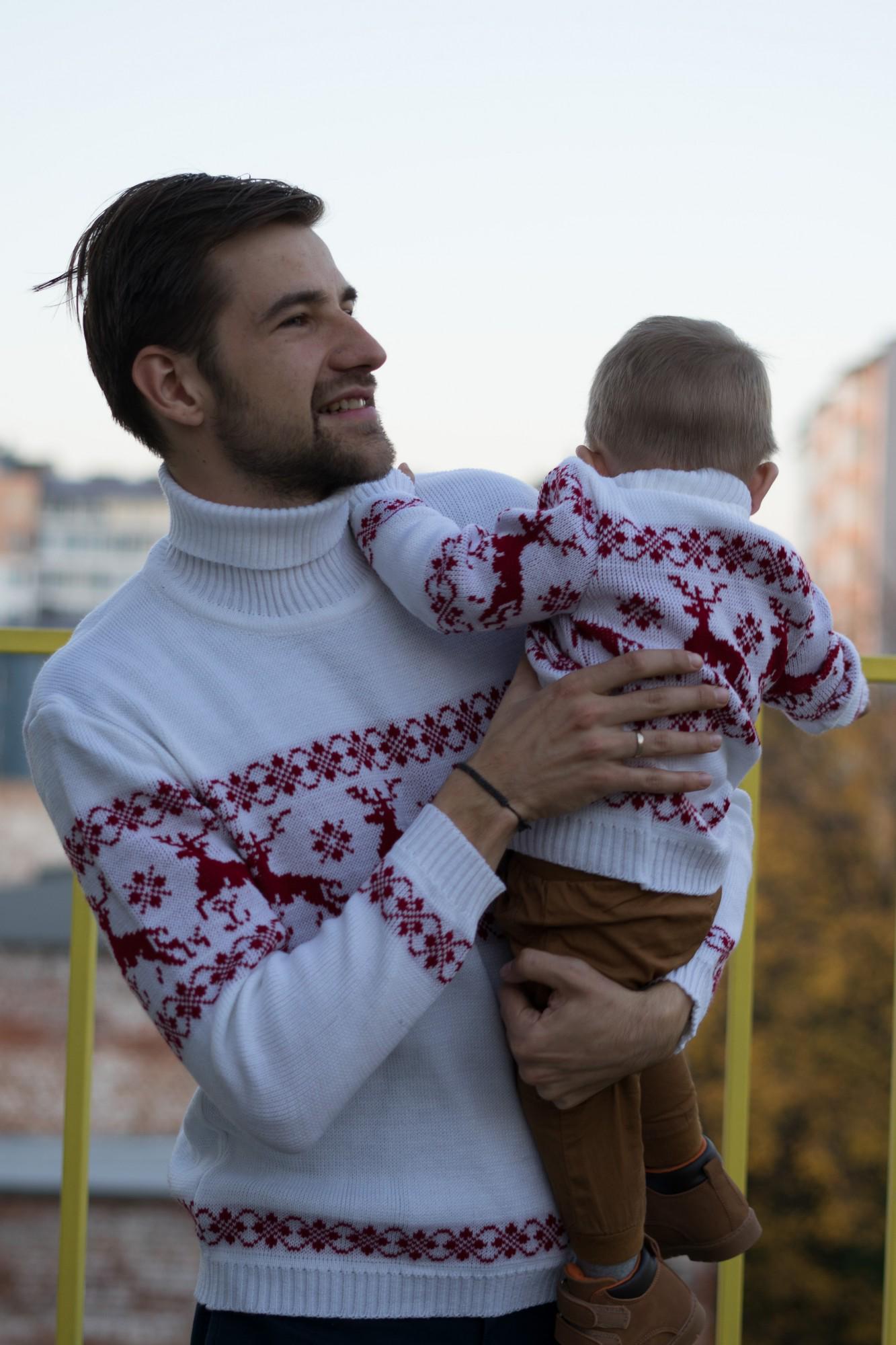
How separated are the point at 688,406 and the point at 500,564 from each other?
32cm

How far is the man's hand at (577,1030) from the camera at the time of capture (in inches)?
48.6

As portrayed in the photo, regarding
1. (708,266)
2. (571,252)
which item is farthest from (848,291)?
(571,252)

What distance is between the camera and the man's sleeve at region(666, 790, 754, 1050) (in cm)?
135

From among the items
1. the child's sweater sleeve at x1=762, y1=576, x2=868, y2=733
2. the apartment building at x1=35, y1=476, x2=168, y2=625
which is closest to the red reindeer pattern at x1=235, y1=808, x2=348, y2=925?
the child's sweater sleeve at x1=762, y1=576, x2=868, y2=733

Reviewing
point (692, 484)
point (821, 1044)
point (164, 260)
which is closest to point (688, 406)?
point (692, 484)

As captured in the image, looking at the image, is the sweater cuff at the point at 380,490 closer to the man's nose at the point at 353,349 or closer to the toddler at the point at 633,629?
the toddler at the point at 633,629

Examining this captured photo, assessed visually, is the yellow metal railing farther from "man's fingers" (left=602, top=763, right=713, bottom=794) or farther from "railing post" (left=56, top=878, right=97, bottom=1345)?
"man's fingers" (left=602, top=763, right=713, bottom=794)

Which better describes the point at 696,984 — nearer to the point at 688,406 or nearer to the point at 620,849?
the point at 620,849

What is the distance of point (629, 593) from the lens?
4.24ft

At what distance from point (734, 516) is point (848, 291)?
29659 millimetres

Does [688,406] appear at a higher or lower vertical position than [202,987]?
higher

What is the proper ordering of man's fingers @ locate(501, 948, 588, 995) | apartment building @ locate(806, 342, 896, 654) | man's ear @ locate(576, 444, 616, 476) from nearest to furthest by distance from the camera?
man's fingers @ locate(501, 948, 588, 995) → man's ear @ locate(576, 444, 616, 476) → apartment building @ locate(806, 342, 896, 654)

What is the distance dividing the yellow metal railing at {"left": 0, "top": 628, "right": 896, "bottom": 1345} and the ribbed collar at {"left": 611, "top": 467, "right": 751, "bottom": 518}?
0.42 meters

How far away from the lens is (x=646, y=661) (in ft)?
4.17
